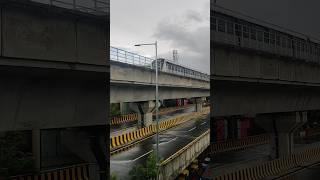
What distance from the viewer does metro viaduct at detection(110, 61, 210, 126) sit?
722 mm

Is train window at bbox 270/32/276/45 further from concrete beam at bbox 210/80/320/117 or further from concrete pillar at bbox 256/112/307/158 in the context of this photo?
concrete pillar at bbox 256/112/307/158

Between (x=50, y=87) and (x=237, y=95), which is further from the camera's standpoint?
(x=237, y=95)

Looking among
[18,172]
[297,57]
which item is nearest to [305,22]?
[297,57]

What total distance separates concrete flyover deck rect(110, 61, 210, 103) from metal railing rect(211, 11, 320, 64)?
0.36 m

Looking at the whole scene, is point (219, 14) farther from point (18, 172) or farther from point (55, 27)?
point (18, 172)

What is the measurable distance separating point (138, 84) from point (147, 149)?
0.15 meters

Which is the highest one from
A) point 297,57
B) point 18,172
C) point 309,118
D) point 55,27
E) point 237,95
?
point 55,27

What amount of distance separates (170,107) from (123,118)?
12cm

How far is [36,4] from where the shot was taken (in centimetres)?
183

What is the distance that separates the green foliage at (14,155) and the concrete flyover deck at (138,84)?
185cm

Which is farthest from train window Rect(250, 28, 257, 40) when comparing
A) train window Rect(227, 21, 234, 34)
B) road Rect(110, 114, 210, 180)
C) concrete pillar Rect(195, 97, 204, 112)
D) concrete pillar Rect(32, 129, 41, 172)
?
concrete pillar Rect(32, 129, 41, 172)

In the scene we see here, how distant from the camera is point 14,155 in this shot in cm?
244

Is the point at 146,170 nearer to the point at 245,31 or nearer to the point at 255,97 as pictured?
the point at 245,31

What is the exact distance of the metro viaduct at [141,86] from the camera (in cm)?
72
